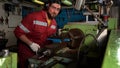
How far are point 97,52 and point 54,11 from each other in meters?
0.72

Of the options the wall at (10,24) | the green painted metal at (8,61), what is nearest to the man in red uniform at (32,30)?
the green painted metal at (8,61)

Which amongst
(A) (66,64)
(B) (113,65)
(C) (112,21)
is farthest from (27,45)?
(B) (113,65)

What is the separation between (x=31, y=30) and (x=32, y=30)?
0.04 feet

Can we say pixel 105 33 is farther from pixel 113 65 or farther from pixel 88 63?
pixel 113 65

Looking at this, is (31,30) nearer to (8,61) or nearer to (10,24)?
(8,61)

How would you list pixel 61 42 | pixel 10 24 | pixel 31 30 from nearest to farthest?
pixel 61 42
pixel 31 30
pixel 10 24

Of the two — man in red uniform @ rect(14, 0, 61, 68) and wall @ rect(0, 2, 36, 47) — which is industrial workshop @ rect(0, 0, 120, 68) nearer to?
man in red uniform @ rect(14, 0, 61, 68)

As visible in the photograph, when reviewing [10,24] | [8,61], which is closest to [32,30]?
[8,61]

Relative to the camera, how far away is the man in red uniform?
75.7 inches

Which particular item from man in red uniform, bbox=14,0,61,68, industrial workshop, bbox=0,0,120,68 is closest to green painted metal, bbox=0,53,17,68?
industrial workshop, bbox=0,0,120,68

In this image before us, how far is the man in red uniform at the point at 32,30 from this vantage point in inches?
75.7

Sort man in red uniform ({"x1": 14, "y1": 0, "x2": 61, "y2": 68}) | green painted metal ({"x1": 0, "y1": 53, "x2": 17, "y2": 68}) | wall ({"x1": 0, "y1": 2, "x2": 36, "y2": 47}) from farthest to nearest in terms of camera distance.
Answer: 1. wall ({"x1": 0, "y1": 2, "x2": 36, "y2": 47})
2. man in red uniform ({"x1": 14, "y1": 0, "x2": 61, "y2": 68})
3. green painted metal ({"x1": 0, "y1": 53, "x2": 17, "y2": 68})

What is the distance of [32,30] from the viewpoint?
1970 mm

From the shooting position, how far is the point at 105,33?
1.78 m
